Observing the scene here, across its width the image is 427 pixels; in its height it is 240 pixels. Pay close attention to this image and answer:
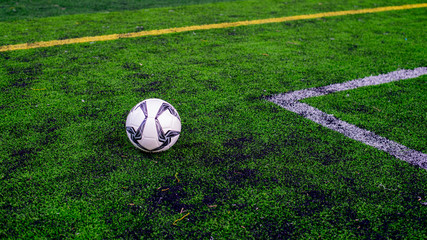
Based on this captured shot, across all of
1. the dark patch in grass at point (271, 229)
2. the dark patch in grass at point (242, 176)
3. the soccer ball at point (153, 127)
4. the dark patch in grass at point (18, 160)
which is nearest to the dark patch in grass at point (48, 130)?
the dark patch in grass at point (18, 160)

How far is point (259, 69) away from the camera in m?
4.68

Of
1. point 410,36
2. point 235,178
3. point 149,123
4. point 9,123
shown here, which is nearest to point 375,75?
point 410,36

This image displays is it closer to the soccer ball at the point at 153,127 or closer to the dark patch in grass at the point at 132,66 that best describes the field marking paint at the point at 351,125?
the soccer ball at the point at 153,127

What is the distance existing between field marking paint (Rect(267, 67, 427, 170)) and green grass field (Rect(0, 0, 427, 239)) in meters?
0.10

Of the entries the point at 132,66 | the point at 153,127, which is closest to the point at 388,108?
the point at 153,127

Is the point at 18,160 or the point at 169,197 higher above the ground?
the point at 18,160

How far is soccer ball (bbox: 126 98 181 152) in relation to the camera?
2729mm

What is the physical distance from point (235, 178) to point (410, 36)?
17.3 ft

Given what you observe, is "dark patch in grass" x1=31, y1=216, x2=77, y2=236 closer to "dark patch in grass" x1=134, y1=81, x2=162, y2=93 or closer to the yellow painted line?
"dark patch in grass" x1=134, y1=81, x2=162, y2=93

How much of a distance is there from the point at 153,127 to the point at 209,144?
1.83 ft

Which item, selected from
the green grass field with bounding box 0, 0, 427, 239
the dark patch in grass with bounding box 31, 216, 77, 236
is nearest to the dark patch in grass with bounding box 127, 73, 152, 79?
the green grass field with bounding box 0, 0, 427, 239

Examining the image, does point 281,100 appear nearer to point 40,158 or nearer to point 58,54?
point 40,158

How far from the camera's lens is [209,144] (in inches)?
119

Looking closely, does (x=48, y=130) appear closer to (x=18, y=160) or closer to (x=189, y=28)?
(x=18, y=160)
